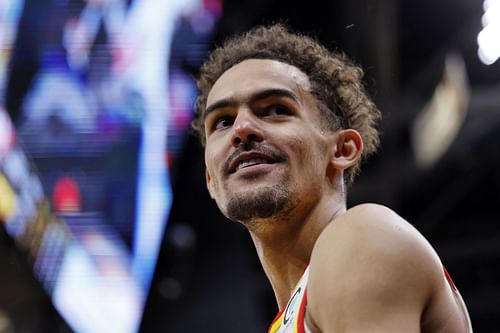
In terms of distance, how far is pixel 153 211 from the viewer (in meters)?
6.16

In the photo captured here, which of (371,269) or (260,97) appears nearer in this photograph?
(371,269)

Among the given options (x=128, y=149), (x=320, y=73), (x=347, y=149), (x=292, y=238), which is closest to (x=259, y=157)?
(x=292, y=238)

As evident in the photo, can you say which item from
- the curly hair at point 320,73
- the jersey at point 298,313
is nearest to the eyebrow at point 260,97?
the curly hair at point 320,73

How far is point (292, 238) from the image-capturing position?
8.03 ft

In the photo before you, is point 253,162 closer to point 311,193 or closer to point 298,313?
point 311,193

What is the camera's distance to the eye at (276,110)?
8.09 feet

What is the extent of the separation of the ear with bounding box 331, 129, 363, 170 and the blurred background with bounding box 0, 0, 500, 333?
2.42 metres

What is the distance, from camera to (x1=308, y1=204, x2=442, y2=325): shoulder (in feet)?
5.87

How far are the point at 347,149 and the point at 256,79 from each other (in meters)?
0.34

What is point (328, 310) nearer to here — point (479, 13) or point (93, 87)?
point (93, 87)

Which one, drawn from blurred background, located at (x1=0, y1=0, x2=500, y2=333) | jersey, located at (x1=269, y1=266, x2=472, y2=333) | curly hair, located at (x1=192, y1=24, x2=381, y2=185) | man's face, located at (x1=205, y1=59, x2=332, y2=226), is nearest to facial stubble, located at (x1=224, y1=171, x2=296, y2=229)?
man's face, located at (x1=205, y1=59, x2=332, y2=226)

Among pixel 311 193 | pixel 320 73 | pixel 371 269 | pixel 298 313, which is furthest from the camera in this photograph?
pixel 320 73

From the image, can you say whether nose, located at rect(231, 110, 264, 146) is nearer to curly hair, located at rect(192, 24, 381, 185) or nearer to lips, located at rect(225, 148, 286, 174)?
lips, located at rect(225, 148, 286, 174)

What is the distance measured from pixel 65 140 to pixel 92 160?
0.71 ft
